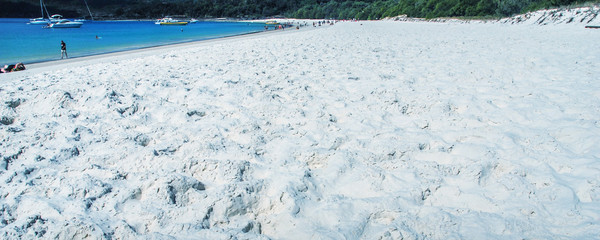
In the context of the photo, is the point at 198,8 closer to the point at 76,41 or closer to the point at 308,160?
the point at 76,41

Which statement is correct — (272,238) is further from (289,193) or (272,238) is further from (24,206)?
(24,206)

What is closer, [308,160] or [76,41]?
[308,160]

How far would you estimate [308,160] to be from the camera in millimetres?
3010

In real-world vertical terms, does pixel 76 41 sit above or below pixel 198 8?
below

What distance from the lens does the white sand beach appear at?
2129mm

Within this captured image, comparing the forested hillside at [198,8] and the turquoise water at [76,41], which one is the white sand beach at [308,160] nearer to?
the turquoise water at [76,41]

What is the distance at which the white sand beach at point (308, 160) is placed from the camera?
2.13 metres

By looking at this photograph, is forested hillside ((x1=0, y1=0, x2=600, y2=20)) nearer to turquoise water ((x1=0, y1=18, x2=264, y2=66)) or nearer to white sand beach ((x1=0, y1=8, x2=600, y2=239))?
turquoise water ((x1=0, y1=18, x2=264, y2=66))

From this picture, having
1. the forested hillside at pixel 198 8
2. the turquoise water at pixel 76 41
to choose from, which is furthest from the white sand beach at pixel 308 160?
the forested hillside at pixel 198 8

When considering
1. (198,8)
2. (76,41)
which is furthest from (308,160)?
(198,8)

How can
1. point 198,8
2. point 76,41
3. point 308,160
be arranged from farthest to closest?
point 198,8, point 76,41, point 308,160

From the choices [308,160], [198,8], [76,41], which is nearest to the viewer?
[308,160]

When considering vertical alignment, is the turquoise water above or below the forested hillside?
below

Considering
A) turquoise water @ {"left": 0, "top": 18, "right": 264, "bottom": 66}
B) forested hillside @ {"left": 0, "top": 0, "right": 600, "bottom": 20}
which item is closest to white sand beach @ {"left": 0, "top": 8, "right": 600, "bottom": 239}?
turquoise water @ {"left": 0, "top": 18, "right": 264, "bottom": 66}
